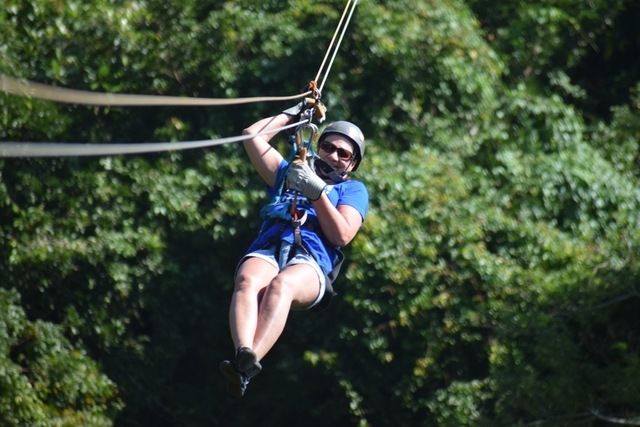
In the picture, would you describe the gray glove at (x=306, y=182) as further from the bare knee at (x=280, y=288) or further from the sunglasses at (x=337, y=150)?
the sunglasses at (x=337, y=150)

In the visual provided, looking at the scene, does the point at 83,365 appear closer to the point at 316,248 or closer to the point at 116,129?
the point at 116,129

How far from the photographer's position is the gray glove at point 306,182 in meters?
4.98

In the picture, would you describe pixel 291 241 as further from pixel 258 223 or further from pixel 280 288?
pixel 258 223

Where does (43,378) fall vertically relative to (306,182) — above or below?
above

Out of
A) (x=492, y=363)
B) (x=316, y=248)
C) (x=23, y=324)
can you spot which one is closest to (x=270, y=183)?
(x=316, y=248)

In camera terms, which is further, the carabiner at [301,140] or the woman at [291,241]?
the carabiner at [301,140]

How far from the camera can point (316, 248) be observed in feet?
17.4

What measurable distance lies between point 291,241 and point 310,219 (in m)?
0.17

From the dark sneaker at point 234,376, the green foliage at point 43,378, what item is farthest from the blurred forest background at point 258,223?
the dark sneaker at point 234,376

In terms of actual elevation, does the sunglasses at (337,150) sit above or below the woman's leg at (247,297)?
above

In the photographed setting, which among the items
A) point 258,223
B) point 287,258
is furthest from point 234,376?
point 258,223

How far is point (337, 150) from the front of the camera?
550 cm

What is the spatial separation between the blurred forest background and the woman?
3.45 metres

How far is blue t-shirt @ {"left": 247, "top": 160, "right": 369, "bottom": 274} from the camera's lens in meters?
5.29
